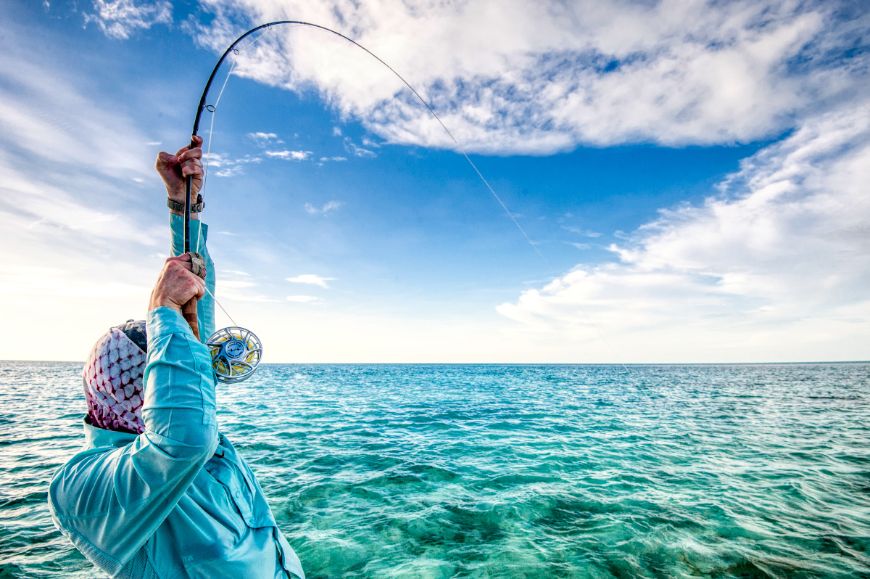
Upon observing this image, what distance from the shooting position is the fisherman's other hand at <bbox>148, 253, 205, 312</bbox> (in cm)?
144

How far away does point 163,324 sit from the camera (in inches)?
53.7

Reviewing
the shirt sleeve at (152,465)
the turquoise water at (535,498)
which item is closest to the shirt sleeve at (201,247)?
the shirt sleeve at (152,465)

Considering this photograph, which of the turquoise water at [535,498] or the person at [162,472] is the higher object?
the person at [162,472]

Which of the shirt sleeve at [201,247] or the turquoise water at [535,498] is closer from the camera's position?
the shirt sleeve at [201,247]

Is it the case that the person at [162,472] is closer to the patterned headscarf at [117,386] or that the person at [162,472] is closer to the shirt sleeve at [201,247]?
the patterned headscarf at [117,386]

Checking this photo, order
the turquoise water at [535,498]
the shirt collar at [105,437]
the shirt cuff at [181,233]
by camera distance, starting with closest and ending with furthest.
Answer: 1. the shirt collar at [105,437]
2. the shirt cuff at [181,233]
3. the turquoise water at [535,498]

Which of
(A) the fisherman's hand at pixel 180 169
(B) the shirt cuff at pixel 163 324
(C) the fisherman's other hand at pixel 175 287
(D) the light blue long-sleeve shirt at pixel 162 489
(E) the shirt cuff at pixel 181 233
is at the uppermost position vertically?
(A) the fisherman's hand at pixel 180 169

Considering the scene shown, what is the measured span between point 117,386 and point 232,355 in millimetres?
646

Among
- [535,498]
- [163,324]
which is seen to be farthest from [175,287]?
[535,498]

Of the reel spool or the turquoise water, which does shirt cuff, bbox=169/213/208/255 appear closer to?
the reel spool

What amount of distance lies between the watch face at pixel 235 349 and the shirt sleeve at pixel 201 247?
0.63 ft

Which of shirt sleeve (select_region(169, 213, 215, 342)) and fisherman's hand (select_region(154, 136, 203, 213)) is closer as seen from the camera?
fisherman's hand (select_region(154, 136, 203, 213))

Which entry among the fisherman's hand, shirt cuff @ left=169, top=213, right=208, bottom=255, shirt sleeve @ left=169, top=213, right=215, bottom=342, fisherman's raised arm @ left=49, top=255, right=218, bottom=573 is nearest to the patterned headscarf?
fisherman's raised arm @ left=49, top=255, right=218, bottom=573

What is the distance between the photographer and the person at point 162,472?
4.11 feet
